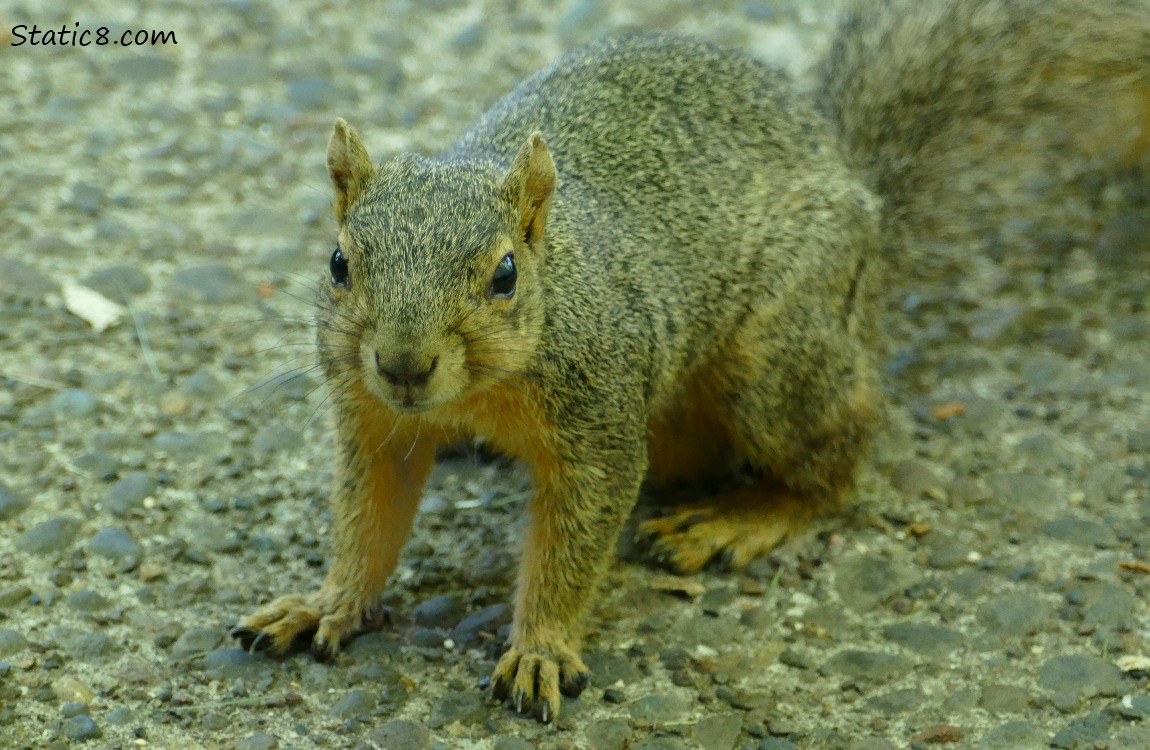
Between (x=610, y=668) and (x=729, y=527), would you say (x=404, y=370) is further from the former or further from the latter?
(x=729, y=527)

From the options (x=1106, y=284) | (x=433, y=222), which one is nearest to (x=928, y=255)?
(x=1106, y=284)

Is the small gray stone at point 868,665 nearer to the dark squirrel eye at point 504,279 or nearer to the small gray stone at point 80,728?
the dark squirrel eye at point 504,279

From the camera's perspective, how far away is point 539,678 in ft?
10.0

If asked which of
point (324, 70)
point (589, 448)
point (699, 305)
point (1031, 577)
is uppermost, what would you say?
point (324, 70)

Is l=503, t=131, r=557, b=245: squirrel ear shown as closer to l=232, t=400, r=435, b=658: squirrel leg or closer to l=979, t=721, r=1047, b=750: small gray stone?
l=232, t=400, r=435, b=658: squirrel leg

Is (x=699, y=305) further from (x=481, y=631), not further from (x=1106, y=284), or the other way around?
(x=1106, y=284)

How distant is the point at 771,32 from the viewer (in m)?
5.67

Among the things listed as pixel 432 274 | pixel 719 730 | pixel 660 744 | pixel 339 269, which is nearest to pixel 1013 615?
pixel 719 730

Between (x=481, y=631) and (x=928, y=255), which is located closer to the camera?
(x=481, y=631)

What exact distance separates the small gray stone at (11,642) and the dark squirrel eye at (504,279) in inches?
51.4

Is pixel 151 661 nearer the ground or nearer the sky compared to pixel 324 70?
nearer the ground

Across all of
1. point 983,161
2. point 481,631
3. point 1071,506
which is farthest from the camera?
point 983,161

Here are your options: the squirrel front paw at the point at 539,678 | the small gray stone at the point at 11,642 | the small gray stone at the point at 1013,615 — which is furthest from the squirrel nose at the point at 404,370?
the small gray stone at the point at 1013,615

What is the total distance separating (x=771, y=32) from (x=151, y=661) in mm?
3675
